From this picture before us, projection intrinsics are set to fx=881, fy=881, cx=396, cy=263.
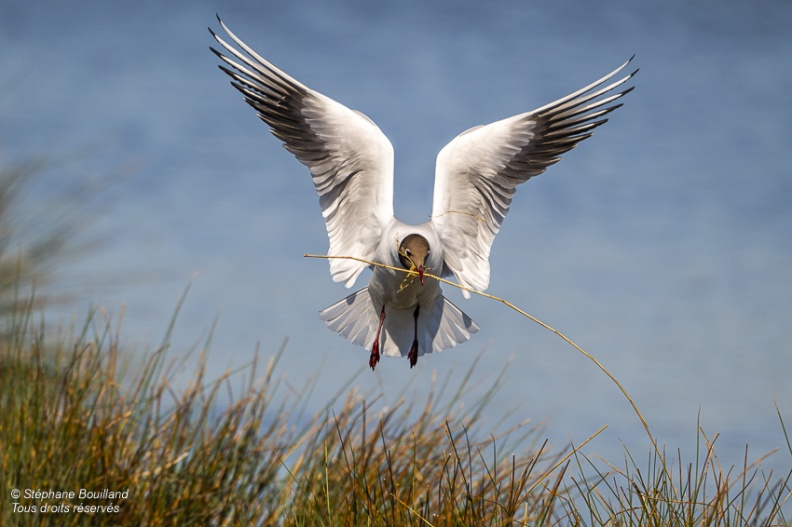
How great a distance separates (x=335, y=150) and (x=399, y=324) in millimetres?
1059

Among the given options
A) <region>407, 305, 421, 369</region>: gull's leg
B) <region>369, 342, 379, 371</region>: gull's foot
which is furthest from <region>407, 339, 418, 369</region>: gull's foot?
<region>369, 342, 379, 371</region>: gull's foot

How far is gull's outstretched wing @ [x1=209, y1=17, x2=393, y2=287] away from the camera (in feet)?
16.2

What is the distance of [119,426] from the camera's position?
4.55m

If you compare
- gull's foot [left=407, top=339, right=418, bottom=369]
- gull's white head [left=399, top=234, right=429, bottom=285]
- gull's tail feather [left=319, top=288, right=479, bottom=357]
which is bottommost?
gull's foot [left=407, top=339, right=418, bottom=369]

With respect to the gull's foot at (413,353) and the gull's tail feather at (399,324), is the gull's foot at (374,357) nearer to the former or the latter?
the gull's tail feather at (399,324)

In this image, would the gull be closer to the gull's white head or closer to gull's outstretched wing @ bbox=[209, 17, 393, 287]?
gull's outstretched wing @ bbox=[209, 17, 393, 287]

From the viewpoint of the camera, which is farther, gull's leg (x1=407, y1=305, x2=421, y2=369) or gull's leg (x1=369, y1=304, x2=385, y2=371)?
gull's leg (x1=407, y1=305, x2=421, y2=369)

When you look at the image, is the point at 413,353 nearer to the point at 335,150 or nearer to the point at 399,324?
the point at 399,324

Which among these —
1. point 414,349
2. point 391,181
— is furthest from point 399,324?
point 391,181

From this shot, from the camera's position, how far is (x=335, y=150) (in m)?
4.98

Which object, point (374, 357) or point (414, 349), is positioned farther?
point (414, 349)

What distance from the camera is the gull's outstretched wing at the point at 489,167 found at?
5.04 metres

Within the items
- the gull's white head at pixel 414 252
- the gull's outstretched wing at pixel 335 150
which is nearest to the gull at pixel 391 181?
the gull's outstretched wing at pixel 335 150

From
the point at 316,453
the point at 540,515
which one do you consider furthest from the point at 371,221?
the point at 540,515
